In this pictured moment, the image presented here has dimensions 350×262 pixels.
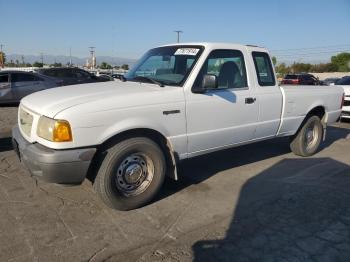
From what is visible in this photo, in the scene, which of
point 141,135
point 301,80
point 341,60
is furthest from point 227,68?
point 341,60

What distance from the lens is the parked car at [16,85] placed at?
13.2m

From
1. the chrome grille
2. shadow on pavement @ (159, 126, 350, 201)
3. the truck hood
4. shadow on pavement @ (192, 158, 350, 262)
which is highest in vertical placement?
the truck hood

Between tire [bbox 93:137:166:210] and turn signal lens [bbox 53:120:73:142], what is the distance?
490 millimetres

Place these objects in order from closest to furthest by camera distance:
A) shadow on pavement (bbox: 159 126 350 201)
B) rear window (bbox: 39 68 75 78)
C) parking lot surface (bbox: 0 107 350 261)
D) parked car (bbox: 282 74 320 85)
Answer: parking lot surface (bbox: 0 107 350 261) < shadow on pavement (bbox: 159 126 350 201) < rear window (bbox: 39 68 75 78) < parked car (bbox: 282 74 320 85)

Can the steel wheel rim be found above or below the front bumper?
below

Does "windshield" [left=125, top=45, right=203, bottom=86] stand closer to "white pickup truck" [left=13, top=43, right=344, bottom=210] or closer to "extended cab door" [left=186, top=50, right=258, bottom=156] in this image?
"white pickup truck" [left=13, top=43, right=344, bottom=210]

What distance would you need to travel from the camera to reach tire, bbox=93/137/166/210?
400cm

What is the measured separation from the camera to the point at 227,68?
5215mm

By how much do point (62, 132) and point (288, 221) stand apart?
2595 mm

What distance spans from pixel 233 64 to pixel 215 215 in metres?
2.26

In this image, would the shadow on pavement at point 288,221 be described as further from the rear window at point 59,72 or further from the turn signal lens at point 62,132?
the rear window at point 59,72

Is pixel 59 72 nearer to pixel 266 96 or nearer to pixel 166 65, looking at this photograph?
pixel 166 65

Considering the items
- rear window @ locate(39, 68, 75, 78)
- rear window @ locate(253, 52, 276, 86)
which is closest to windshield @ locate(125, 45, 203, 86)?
rear window @ locate(253, 52, 276, 86)

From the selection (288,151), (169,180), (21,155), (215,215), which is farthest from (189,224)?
(288,151)
